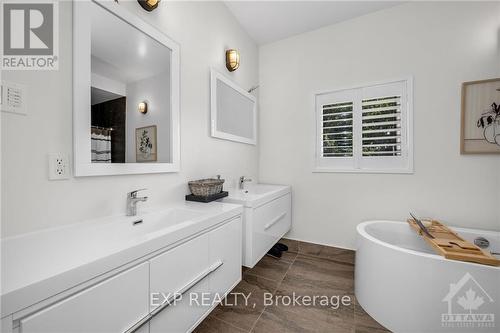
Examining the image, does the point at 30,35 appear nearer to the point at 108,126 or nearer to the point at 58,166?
the point at 108,126

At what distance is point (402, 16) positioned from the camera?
7.27 ft

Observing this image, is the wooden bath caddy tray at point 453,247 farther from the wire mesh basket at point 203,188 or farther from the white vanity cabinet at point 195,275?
the wire mesh basket at point 203,188

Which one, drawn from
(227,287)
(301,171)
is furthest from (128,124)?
(301,171)

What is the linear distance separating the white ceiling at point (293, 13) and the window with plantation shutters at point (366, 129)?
0.84m

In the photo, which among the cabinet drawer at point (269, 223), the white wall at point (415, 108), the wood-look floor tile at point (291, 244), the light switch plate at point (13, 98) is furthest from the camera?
the wood-look floor tile at point (291, 244)

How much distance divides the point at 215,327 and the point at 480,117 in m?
2.85

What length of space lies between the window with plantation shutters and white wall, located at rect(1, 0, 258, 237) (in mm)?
1346

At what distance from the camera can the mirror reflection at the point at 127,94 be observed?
115cm

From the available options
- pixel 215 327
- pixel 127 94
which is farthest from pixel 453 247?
pixel 127 94

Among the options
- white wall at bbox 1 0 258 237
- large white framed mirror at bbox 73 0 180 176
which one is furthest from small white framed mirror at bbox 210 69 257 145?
large white framed mirror at bbox 73 0 180 176

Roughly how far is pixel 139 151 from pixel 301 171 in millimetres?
1969

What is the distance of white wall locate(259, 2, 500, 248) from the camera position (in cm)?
Result: 195

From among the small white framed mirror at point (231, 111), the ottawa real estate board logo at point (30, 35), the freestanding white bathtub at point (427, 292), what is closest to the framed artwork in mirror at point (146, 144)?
the ottawa real estate board logo at point (30, 35)

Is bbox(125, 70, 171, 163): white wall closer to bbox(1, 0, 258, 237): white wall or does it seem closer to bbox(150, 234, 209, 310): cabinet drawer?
bbox(1, 0, 258, 237): white wall
